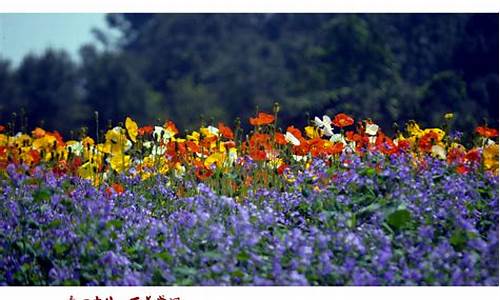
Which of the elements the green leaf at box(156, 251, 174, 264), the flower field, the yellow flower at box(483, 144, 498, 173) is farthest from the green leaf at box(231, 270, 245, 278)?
the yellow flower at box(483, 144, 498, 173)

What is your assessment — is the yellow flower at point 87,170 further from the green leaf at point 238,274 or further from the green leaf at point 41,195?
the green leaf at point 238,274

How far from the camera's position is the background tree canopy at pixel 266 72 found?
5613mm

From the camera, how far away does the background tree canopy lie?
5613 mm

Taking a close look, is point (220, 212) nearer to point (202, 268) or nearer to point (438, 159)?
point (202, 268)

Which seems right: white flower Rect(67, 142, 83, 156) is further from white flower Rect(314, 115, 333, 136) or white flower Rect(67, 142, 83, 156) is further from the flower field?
white flower Rect(314, 115, 333, 136)

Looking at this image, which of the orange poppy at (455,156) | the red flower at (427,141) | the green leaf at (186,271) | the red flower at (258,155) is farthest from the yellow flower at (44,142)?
the orange poppy at (455,156)

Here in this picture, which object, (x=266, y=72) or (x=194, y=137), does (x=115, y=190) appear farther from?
(x=266, y=72)

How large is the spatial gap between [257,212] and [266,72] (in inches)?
281

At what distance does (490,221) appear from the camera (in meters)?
3.08

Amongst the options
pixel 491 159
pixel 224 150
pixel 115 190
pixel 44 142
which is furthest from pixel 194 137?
pixel 491 159

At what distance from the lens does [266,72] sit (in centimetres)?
1009

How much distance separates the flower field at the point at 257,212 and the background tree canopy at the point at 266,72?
873 millimetres

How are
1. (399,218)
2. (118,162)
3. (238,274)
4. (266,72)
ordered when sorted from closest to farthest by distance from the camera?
(238,274), (399,218), (118,162), (266,72)
